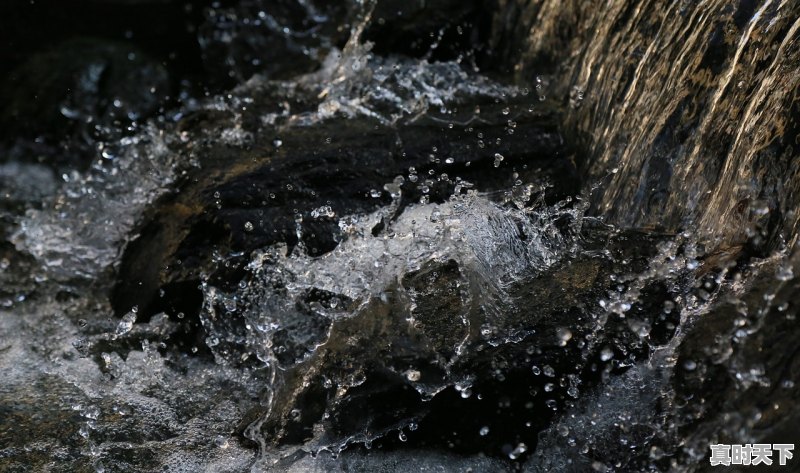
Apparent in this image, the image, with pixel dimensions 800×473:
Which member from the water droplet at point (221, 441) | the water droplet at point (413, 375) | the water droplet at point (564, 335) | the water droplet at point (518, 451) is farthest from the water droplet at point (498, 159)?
the water droplet at point (221, 441)

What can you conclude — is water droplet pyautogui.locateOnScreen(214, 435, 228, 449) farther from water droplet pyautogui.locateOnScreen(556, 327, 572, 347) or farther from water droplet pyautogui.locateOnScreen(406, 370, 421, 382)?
water droplet pyautogui.locateOnScreen(556, 327, 572, 347)

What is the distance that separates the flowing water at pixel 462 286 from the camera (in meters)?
2.33

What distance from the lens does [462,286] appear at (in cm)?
255

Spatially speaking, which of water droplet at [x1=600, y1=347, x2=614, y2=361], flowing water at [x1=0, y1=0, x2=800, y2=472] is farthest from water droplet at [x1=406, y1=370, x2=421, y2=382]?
water droplet at [x1=600, y1=347, x2=614, y2=361]

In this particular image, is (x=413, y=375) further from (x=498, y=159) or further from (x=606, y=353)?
(x=498, y=159)

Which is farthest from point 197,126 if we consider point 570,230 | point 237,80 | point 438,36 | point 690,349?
point 690,349

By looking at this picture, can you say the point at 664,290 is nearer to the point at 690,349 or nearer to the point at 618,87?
the point at 690,349

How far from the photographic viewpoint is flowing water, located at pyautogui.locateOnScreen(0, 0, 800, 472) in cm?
233

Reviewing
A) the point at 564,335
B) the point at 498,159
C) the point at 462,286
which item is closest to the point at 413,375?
the point at 462,286

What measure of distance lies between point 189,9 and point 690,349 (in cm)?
302

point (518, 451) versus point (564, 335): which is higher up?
point (564, 335)

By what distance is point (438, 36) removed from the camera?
3951mm

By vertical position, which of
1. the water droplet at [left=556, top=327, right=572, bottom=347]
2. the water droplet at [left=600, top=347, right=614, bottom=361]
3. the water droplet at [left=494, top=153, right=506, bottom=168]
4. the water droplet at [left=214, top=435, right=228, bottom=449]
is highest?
the water droplet at [left=494, top=153, right=506, bottom=168]

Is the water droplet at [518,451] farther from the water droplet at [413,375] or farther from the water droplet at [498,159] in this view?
the water droplet at [498,159]
